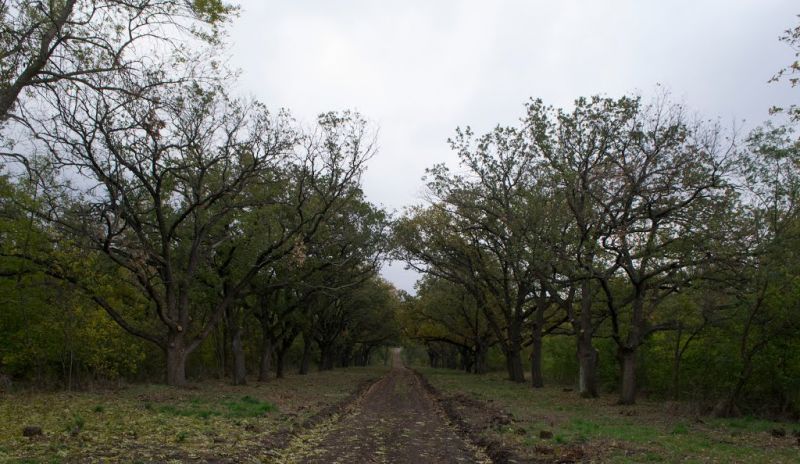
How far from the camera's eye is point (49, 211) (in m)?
17.8

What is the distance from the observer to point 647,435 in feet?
42.7

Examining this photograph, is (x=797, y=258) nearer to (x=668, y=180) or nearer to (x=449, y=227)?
(x=668, y=180)

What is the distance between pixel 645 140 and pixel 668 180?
5.17 ft

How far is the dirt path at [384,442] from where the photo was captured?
1022cm

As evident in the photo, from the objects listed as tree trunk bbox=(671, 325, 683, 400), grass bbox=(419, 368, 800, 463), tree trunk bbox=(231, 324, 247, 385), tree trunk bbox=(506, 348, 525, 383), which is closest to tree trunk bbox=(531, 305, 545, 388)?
tree trunk bbox=(506, 348, 525, 383)

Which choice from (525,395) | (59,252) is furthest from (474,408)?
(59,252)

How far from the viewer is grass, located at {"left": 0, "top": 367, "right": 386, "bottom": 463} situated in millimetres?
8477

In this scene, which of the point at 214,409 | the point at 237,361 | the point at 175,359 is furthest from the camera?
the point at 237,361

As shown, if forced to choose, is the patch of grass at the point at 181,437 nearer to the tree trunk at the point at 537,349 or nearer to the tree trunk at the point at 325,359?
the tree trunk at the point at 537,349

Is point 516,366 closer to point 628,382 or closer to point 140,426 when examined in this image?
point 628,382

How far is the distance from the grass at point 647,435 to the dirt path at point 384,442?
1.20 m

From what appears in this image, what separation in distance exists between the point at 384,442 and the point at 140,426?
15.6ft

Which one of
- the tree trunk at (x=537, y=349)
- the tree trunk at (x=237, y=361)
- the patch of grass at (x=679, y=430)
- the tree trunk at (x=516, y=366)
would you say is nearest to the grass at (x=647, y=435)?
the patch of grass at (x=679, y=430)

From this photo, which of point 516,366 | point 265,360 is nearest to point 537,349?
point 516,366
